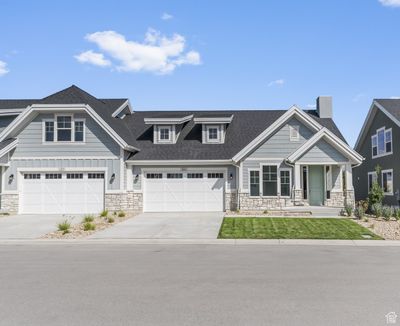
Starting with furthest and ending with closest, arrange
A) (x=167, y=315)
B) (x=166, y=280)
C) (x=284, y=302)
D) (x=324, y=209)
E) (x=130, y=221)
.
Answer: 1. (x=324, y=209)
2. (x=130, y=221)
3. (x=166, y=280)
4. (x=284, y=302)
5. (x=167, y=315)

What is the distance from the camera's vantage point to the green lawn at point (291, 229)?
14012mm

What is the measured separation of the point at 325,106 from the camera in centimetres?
2778

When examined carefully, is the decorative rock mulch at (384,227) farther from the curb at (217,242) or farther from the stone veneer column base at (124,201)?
the stone veneer column base at (124,201)

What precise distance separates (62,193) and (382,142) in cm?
2030

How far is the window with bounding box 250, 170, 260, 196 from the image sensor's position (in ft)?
74.9

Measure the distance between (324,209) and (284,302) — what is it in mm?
15707

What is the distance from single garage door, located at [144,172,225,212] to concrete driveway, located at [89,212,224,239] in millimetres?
3327

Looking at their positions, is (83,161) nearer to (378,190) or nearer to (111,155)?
(111,155)

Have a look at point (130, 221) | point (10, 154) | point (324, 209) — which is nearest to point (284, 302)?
point (130, 221)

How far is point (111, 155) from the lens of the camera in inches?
885

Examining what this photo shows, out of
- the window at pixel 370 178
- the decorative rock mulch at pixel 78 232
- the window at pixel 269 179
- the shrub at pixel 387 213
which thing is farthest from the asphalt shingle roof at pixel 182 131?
the shrub at pixel 387 213

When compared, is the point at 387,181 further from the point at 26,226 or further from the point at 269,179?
the point at 26,226

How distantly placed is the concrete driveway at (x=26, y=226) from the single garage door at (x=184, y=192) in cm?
474

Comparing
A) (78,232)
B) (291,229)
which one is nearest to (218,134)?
(291,229)
